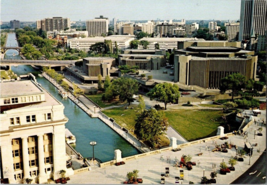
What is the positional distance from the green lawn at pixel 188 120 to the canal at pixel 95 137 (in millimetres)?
2447

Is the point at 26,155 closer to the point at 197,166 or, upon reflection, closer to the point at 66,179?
the point at 66,179

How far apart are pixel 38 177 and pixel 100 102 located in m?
26.5

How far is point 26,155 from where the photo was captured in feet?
71.7

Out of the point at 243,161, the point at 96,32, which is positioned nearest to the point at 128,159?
the point at 243,161

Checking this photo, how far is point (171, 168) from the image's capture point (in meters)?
23.4

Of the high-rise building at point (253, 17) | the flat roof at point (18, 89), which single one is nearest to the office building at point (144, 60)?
the flat roof at point (18, 89)

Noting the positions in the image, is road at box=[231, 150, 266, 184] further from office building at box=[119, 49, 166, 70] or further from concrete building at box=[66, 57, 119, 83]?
office building at box=[119, 49, 166, 70]

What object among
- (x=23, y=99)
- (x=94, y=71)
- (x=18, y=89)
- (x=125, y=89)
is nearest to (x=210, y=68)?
(x=125, y=89)

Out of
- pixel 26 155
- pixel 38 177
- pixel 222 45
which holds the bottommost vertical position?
pixel 38 177

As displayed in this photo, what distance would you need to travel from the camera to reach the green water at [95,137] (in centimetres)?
3086

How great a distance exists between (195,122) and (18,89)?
20.4 metres

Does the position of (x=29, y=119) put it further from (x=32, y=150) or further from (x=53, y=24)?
(x=53, y=24)

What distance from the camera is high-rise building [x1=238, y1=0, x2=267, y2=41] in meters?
102

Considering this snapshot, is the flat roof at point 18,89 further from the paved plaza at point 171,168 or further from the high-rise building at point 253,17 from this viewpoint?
the high-rise building at point 253,17
